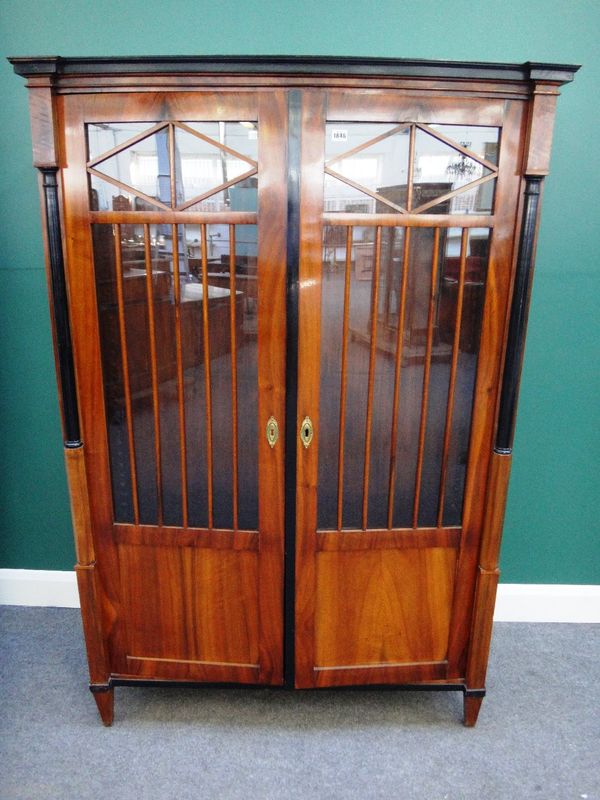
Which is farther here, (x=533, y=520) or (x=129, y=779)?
(x=533, y=520)

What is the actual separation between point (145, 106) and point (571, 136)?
1271 mm

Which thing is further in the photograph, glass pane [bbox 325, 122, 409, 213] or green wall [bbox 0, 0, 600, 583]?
green wall [bbox 0, 0, 600, 583]

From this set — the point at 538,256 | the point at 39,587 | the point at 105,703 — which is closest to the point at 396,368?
the point at 538,256

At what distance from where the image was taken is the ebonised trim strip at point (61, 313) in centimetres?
126

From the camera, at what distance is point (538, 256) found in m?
1.79

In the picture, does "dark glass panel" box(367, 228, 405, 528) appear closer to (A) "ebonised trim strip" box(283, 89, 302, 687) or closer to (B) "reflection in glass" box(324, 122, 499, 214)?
(B) "reflection in glass" box(324, 122, 499, 214)

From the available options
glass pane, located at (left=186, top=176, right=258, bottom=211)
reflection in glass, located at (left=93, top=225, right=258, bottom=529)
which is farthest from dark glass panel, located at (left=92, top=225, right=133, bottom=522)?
glass pane, located at (left=186, top=176, right=258, bottom=211)

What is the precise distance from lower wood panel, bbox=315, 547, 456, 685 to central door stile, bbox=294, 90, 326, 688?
1.3 inches

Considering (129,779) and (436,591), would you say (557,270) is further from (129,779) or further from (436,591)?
(129,779)

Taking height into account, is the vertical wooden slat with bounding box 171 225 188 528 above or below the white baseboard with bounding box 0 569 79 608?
above

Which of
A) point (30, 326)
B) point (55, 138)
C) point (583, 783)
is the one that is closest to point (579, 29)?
point (55, 138)

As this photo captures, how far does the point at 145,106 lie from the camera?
123cm

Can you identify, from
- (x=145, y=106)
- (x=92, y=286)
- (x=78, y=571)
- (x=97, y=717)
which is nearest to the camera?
(x=145, y=106)

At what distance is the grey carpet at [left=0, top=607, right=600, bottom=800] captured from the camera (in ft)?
4.65
